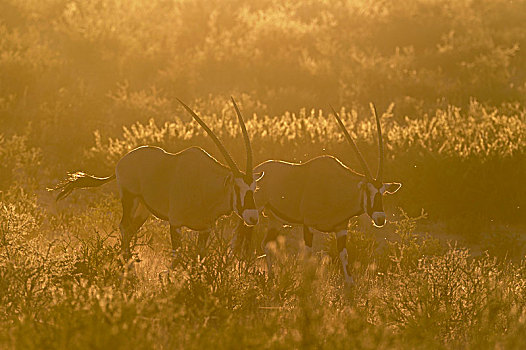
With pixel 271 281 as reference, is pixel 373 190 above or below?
above

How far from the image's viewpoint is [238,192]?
7605mm

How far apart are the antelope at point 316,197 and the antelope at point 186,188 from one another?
1.08 metres

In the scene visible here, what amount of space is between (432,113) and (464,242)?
24.7 feet

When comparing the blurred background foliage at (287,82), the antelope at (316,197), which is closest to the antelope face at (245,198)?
the antelope at (316,197)

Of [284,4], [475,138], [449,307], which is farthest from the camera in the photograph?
[284,4]

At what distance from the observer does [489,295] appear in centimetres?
713

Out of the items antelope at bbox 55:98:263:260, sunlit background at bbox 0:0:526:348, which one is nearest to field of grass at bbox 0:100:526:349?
sunlit background at bbox 0:0:526:348

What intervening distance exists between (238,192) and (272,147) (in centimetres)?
632

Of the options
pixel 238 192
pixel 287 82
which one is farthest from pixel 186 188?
pixel 287 82

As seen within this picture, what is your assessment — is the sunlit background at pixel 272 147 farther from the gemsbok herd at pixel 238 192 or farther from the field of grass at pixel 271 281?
the gemsbok herd at pixel 238 192

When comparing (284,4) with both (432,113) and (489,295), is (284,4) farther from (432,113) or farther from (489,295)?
(489,295)

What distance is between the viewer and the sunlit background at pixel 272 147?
6180 mm

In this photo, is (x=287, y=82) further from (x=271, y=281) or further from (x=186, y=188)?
(x=271, y=281)

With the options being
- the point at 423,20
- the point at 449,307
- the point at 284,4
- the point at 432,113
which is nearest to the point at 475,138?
the point at 432,113
